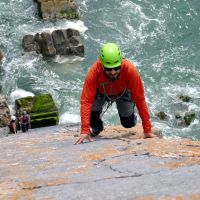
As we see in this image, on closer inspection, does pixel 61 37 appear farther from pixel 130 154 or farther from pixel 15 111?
pixel 130 154

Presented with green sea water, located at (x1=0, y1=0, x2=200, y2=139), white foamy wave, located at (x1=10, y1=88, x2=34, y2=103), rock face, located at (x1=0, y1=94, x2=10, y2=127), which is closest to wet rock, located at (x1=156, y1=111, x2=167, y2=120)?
green sea water, located at (x1=0, y1=0, x2=200, y2=139)

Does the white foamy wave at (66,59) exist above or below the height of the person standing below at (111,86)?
below

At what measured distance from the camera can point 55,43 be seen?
34.6m

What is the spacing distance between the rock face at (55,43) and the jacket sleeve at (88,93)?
1026 inches

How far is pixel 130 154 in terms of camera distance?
7441 millimetres

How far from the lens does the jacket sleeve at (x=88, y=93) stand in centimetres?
847

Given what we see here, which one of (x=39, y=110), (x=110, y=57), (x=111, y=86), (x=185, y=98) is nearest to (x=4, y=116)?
(x=39, y=110)

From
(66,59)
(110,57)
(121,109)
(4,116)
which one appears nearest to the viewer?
(110,57)

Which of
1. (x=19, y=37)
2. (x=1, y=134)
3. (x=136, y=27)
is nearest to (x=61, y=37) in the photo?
(x=19, y=37)

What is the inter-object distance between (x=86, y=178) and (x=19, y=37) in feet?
104

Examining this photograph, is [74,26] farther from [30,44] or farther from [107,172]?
[107,172]

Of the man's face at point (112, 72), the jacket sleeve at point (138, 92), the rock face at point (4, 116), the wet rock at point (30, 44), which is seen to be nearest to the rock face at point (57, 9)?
the wet rock at point (30, 44)

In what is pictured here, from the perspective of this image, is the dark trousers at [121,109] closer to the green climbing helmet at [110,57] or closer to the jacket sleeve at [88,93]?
the jacket sleeve at [88,93]

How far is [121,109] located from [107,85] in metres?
1.61
